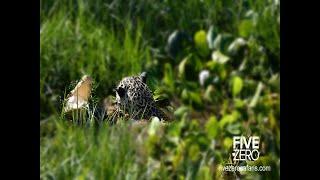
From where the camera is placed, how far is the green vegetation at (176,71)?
232cm

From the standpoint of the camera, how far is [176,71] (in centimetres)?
239

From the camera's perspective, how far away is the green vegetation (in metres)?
2.32

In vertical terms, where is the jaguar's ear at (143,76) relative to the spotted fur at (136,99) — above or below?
above

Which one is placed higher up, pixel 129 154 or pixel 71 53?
pixel 71 53

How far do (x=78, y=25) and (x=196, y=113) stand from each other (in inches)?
18.1

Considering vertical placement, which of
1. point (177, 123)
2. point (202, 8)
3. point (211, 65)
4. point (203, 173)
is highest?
point (202, 8)

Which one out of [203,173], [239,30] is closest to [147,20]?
[239,30]

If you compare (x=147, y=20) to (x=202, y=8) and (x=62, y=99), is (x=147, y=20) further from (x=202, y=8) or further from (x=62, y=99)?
(x=62, y=99)

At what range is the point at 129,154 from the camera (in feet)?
7.53

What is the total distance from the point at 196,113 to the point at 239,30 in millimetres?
298

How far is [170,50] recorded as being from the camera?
7.84ft

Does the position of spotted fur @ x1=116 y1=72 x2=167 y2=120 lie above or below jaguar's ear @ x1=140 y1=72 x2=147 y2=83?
below
